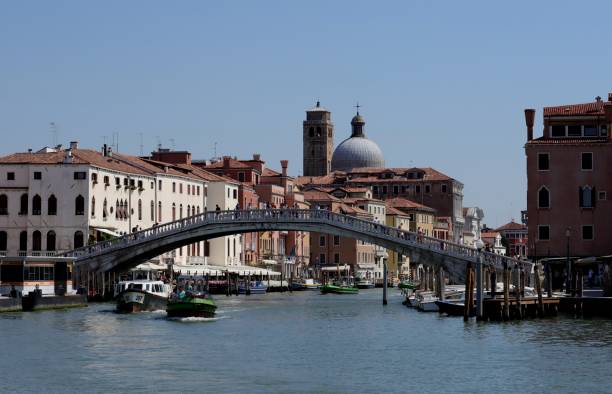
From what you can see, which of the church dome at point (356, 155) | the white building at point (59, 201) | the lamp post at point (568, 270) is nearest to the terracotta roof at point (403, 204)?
the church dome at point (356, 155)

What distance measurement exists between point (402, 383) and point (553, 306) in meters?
17.0

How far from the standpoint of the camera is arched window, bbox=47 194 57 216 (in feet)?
185

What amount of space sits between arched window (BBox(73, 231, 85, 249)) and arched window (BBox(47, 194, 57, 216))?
1129 millimetres

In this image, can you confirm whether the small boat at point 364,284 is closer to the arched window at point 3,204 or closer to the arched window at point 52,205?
the arched window at point 52,205

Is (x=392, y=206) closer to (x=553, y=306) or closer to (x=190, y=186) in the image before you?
(x=190, y=186)

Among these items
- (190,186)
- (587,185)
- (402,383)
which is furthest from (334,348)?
(190,186)

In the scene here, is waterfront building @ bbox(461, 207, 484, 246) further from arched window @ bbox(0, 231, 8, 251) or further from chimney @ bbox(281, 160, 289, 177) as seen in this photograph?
arched window @ bbox(0, 231, 8, 251)

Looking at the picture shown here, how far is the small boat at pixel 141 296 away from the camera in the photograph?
4381cm

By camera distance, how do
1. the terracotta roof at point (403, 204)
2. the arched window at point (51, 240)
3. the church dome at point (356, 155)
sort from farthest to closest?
the church dome at point (356, 155) < the terracotta roof at point (403, 204) < the arched window at point (51, 240)

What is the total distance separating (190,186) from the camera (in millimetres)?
67188

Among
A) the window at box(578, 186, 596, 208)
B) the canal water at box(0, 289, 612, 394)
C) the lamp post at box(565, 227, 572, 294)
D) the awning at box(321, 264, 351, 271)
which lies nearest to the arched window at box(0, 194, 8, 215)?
the canal water at box(0, 289, 612, 394)

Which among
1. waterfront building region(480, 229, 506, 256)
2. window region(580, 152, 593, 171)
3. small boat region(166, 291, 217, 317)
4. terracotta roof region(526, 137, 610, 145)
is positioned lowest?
small boat region(166, 291, 217, 317)

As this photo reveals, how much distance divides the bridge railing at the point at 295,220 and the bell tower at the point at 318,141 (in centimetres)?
8086

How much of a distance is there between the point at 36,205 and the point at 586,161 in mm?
20128
